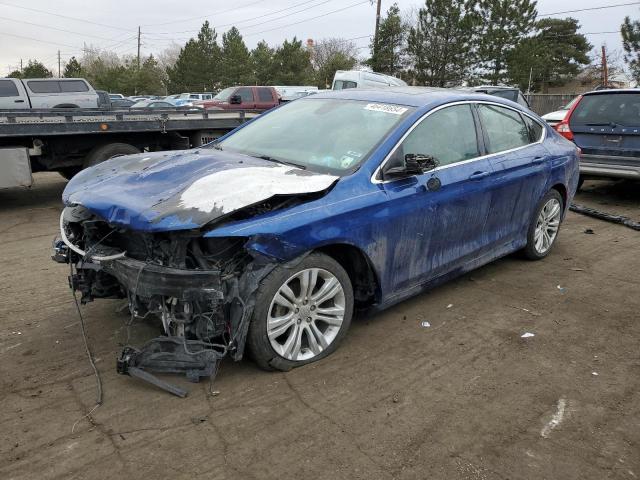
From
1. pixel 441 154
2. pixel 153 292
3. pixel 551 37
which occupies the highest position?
pixel 551 37

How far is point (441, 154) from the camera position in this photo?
4.18 metres

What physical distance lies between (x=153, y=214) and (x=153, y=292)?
0.43 meters

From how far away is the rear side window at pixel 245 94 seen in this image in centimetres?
2108

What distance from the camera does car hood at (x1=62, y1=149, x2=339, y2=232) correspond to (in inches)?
117

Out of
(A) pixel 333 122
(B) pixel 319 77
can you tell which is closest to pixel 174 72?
(B) pixel 319 77

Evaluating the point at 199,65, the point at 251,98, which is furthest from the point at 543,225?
the point at 199,65

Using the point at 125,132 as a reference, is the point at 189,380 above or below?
below

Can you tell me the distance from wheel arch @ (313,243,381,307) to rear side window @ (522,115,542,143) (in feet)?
8.33

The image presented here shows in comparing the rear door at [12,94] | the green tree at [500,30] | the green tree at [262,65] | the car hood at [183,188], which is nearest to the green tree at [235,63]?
the green tree at [262,65]

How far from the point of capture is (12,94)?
53.9ft

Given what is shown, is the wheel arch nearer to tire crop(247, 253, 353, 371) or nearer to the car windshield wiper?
tire crop(247, 253, 353, 371)

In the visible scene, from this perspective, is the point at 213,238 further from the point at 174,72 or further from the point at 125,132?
the point at 174,72

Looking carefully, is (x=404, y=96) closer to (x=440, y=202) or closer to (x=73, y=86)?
(x=440, y=202)

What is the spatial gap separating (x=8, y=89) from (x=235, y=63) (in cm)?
4012
